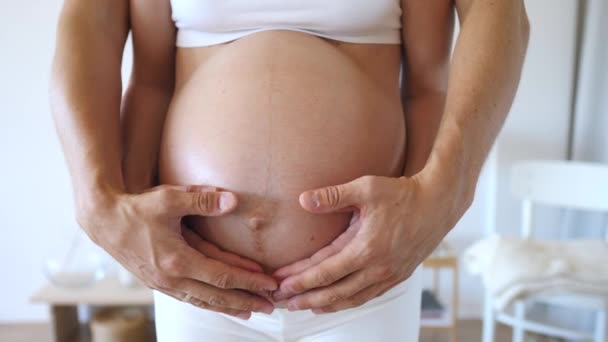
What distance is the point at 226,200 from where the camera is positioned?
0.52 meters

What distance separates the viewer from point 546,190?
182 cm

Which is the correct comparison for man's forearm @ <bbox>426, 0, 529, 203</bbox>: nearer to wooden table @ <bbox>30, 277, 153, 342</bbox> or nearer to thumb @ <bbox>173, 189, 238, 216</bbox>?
thumb @ <bbox>173, 189, 238, 216</bbox>

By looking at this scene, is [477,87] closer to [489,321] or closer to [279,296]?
[279,296]

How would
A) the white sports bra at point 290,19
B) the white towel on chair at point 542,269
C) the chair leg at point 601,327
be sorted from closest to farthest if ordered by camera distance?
1. the white sports bra at point 290,19
2. the white towel on chair at point 542,269
3. the chair leg at point 601,327

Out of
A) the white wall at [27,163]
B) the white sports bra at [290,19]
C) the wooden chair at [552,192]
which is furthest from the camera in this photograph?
the white wall at [27,163]

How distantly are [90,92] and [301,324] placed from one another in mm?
368

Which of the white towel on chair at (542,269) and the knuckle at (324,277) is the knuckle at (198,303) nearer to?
the knuckle at (324,277)

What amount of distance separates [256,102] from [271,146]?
6 cm

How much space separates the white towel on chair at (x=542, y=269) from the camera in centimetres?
144

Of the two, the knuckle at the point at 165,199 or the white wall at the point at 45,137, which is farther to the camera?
the white wall at the point at 45,137

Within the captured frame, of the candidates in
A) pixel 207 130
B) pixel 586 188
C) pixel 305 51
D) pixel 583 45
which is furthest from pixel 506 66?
pixel 583 45

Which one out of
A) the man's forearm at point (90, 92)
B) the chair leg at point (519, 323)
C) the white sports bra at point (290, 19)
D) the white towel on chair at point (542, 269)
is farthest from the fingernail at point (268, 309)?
the chair leg at point (519, 323)

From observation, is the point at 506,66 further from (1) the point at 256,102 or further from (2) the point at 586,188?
(2) the point at 586,188

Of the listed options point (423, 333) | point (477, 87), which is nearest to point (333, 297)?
point (477, 87)
